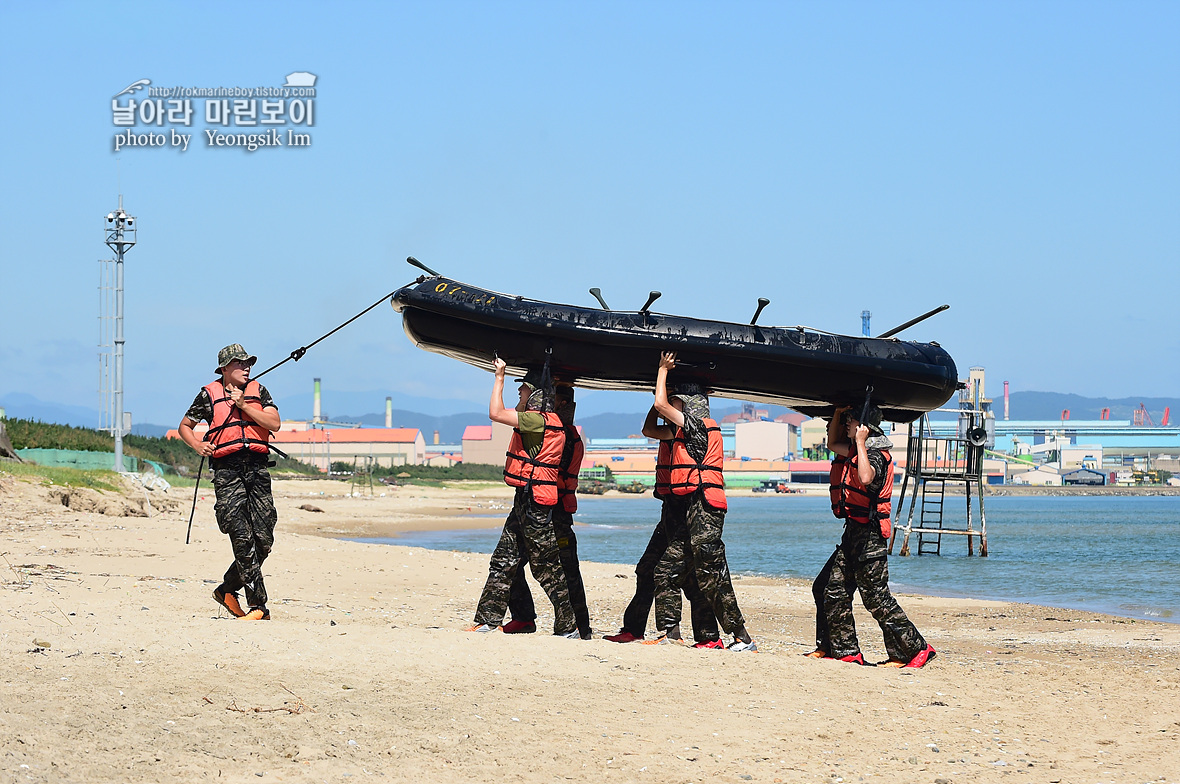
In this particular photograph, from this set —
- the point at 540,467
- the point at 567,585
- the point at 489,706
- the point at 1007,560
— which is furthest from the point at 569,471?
the point at 1007,560

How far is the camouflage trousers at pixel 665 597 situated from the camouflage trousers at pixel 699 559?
16mm

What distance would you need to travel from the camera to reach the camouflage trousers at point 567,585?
7.76 m

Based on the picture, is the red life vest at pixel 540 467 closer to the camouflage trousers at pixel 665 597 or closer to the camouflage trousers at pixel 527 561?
the camouflage trousers at pixel 527 561

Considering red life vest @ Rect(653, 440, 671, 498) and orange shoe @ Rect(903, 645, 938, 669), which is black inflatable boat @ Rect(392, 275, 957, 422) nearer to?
red life vest @ Rect(653, 440, 671, 498)

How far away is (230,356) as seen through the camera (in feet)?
25.3

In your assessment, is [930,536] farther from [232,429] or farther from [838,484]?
[232,429]

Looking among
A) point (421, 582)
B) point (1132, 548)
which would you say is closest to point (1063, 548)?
point (1132, 548)

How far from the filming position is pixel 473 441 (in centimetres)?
12450

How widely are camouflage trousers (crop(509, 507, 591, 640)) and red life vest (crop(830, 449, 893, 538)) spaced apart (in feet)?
6.21

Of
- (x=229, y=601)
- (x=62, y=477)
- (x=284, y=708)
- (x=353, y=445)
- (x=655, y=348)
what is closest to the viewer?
(x=284, y=708)

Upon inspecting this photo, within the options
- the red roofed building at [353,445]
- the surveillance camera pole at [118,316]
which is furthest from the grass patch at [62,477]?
the red roofed building at [353,445]

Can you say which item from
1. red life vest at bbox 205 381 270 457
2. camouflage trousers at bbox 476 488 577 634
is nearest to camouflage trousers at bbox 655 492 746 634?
camouflage trousers at bbox 476 488 577 634

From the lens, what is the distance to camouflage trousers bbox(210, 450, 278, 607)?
7539mm

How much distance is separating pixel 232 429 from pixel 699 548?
3350 mm
